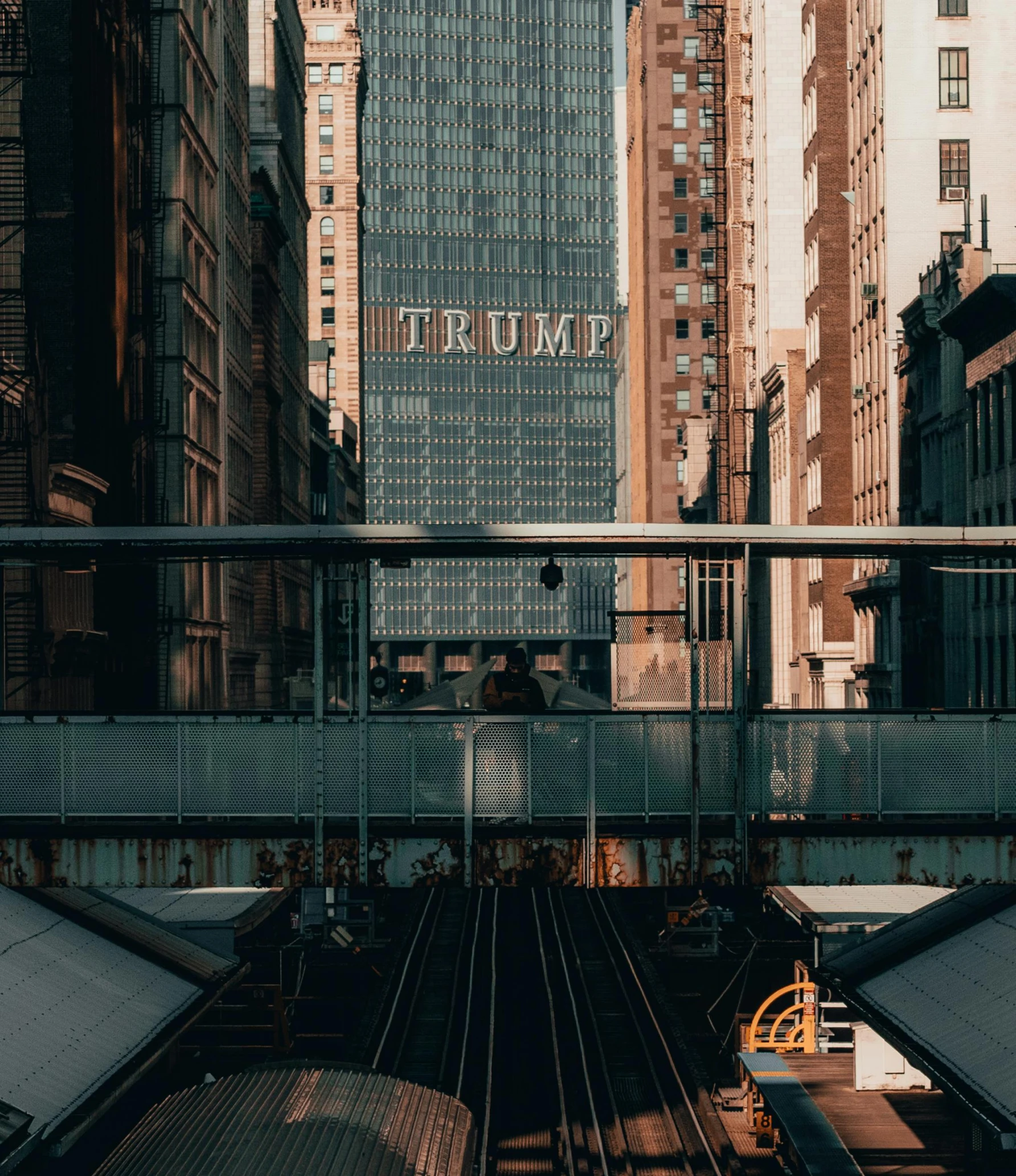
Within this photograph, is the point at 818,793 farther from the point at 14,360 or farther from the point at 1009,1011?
the point at 14,360

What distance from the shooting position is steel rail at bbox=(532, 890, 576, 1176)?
29.9 m

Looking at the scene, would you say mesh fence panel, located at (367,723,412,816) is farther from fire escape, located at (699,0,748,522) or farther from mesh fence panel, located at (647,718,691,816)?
fire escape, located at (699,0,748,522)

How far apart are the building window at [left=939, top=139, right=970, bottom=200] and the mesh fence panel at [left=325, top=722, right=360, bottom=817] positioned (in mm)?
62425

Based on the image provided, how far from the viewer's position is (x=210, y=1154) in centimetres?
1628

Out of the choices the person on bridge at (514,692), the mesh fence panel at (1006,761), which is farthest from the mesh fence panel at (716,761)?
the mesh fence panel at (1006,761)

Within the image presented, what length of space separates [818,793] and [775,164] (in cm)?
8835

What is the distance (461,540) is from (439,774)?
280cm

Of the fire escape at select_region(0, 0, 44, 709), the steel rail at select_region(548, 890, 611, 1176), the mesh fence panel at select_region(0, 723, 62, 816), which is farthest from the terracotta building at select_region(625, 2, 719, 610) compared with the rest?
the mesh fence panel at select_region(0, 723, 62, 816)

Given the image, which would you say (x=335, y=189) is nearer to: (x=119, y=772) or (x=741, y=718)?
(x=119, y=772)

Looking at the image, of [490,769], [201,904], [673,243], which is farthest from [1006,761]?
[673,243]

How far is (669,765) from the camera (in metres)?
21.7

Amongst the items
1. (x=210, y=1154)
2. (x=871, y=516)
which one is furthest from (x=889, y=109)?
(x=210, y=1154)

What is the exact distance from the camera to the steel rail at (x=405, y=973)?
38125 mm

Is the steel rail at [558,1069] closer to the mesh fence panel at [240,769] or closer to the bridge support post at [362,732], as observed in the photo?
the bridge support post at [362,732]
